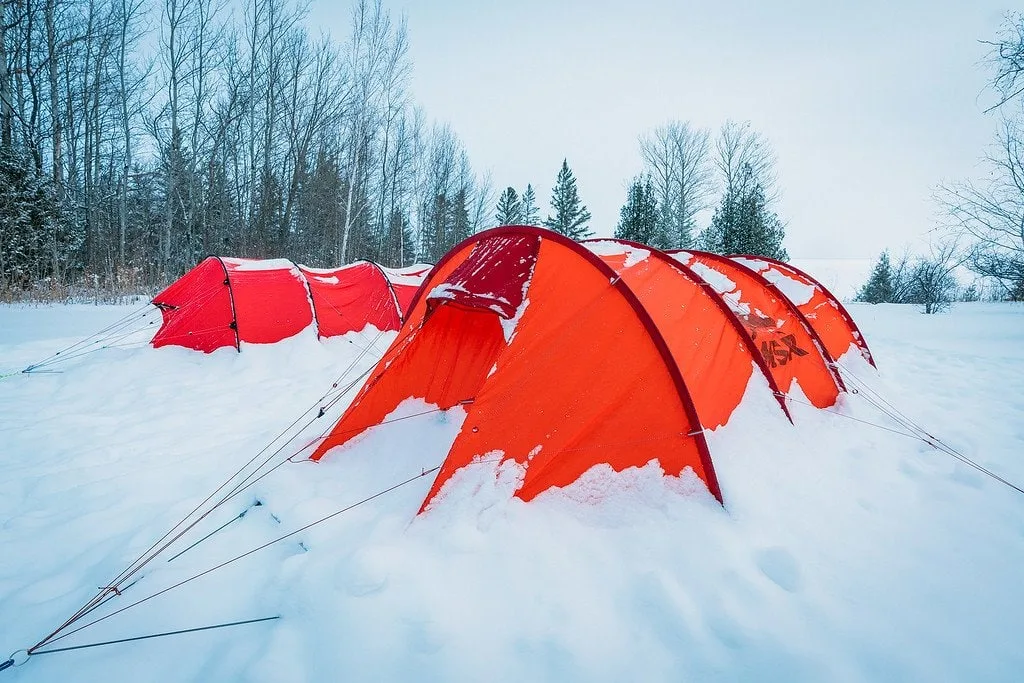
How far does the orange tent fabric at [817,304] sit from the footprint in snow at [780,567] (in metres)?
3.51

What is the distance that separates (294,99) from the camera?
18609 millimetres

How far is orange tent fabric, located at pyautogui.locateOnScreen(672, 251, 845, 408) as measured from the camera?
11.9ft

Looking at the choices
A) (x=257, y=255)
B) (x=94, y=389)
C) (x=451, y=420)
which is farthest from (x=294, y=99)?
(x=451, y=420)

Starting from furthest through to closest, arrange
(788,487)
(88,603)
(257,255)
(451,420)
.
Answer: (257,255), (451,420), (788,487), (88,603)

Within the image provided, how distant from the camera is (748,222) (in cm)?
2155

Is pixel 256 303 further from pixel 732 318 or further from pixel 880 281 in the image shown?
pixel 880 281

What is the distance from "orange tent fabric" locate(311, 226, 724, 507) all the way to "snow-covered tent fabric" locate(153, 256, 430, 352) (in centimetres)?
559

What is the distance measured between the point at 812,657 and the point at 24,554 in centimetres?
382

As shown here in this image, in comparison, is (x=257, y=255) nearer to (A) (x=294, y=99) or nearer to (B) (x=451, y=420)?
(A) (x=294, y=99)

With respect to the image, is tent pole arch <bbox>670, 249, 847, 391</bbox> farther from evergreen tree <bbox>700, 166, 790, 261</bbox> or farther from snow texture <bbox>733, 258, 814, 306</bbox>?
evergreen tree <bbox>700, 166, 790, 261</bbox>

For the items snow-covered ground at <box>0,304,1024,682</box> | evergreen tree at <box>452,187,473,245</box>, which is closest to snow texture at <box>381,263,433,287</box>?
snow-covered ground at <box>0,304,1024,682</box>

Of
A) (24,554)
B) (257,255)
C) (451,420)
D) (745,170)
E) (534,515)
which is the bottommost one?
(24,554)

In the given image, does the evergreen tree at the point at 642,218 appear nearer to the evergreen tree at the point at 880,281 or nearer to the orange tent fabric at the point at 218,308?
the evergreen tree at the point at 880,281

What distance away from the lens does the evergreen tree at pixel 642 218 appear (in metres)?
24.4
